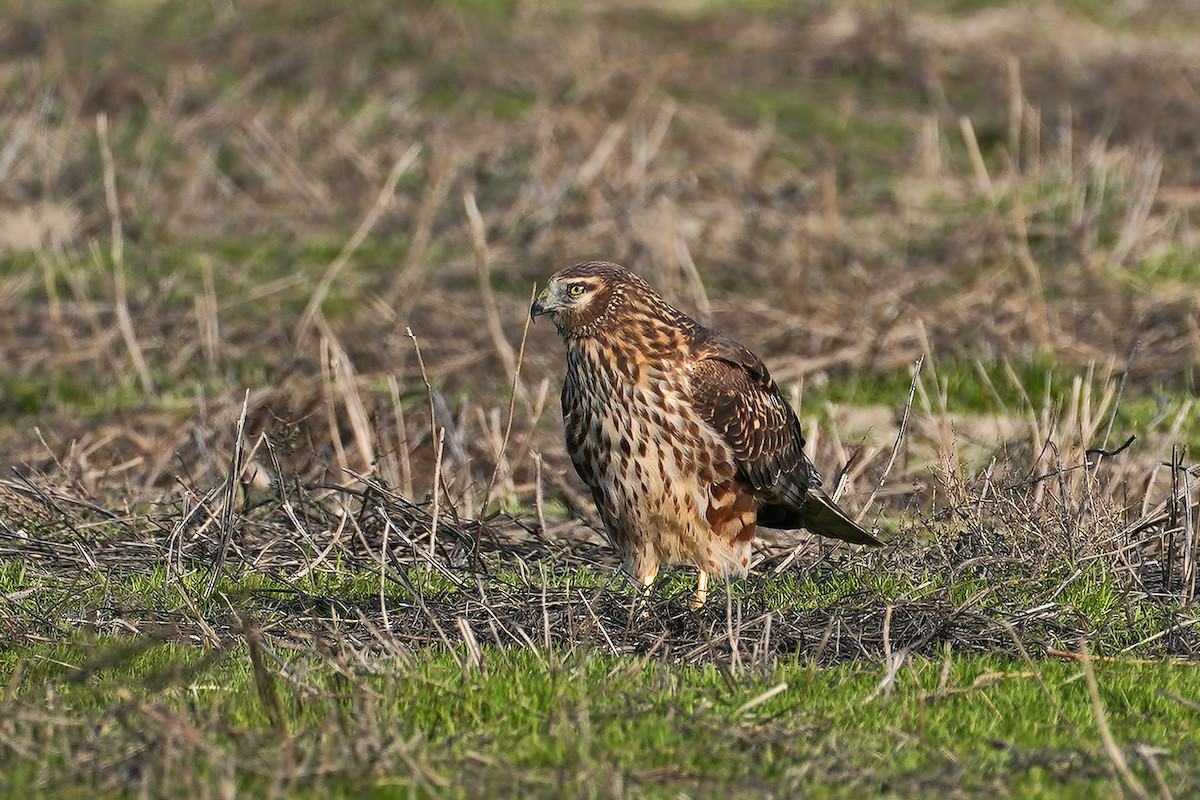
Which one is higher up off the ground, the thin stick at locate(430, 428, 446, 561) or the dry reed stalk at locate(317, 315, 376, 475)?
the thin stick at locate(430, 428, 446, 561)

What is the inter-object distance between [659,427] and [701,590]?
58cm

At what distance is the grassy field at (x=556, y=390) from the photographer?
4.54 m

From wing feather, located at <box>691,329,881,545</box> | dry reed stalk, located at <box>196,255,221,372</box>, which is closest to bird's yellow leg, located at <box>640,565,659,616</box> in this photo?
wing feather, located at <box>691,329,881,545</box>

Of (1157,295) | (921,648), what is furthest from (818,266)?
→ (921,648)

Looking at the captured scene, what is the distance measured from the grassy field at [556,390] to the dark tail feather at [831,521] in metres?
0.07

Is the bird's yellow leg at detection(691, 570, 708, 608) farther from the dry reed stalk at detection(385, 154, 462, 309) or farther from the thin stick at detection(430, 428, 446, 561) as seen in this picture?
the dry reed stalk at detection(385, 154, 462, 309)

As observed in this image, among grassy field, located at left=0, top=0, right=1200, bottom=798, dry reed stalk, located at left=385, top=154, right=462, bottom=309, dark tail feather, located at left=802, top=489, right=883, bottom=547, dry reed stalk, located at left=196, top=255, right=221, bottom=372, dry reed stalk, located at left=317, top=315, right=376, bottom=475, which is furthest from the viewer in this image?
dry reed stalk, located at left=385, top=154, right=462, bottom=309

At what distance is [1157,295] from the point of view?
37.9ft

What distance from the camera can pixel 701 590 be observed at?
19.9 feet

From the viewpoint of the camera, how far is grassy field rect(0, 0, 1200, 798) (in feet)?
14.9

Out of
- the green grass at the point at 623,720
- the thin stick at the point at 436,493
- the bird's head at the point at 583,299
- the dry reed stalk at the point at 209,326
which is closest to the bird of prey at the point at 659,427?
the bird's head at the point at 583,299

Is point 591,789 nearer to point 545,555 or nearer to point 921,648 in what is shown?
point 921,648

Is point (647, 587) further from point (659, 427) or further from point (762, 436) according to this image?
point (762, 436)

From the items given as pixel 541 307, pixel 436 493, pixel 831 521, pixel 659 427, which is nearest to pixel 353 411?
pixel 436 493
